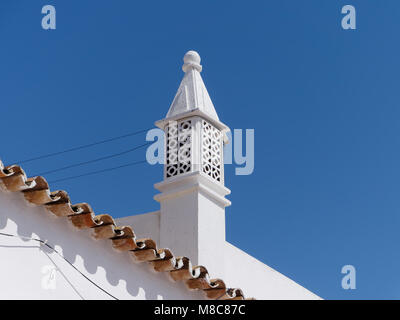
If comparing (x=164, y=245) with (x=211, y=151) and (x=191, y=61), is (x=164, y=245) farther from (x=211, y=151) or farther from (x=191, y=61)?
(x=191, y=61)

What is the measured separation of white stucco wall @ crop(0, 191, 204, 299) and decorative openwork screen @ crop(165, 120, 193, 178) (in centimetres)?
199

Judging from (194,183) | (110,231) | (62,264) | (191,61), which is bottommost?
(62,264)

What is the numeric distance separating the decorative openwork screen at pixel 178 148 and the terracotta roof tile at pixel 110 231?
5.77 ft

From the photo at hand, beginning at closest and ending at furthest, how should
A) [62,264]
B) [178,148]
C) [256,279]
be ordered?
[62,264]
[178,148]
[256,279]

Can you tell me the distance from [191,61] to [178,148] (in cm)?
141

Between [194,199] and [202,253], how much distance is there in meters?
0.62

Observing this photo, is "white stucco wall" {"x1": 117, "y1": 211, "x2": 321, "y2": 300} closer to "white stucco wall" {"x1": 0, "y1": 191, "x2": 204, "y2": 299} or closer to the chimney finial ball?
"white stucco wall" {"x1": 0, "y1": 191, "x2": 204, "y2": 299}

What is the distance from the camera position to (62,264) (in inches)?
256

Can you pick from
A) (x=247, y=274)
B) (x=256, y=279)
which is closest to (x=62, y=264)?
(x=247, y=274)

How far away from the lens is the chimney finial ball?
10.2m

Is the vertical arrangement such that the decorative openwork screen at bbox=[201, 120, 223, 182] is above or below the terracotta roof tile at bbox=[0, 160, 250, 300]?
above

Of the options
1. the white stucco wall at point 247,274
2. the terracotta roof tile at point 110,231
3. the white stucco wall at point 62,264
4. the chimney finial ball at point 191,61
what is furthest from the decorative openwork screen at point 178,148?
the white stucco wall at point 62,264

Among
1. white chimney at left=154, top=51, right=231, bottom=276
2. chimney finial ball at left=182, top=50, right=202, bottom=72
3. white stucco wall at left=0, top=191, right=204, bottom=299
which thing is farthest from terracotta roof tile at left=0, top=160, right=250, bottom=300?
chimney finial ball at left=182, top=50, right=202, bottom=72
